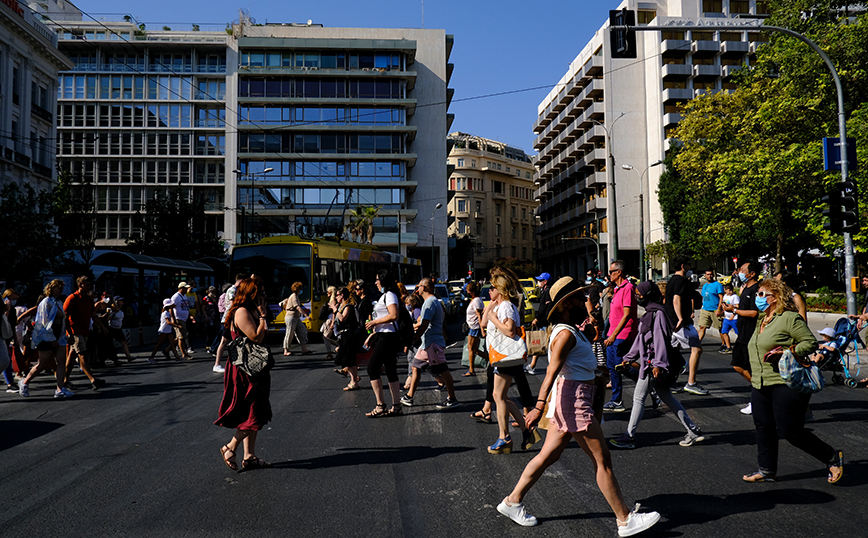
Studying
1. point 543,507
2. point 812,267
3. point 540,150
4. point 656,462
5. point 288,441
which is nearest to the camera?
point 543,507

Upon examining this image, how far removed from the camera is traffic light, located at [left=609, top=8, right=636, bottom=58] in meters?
11.8

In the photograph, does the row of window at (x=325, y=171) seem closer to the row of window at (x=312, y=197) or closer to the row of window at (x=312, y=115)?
the row of window at (x=312, y=197)

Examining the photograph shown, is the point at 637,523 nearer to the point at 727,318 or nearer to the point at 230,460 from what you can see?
the point at 230,460

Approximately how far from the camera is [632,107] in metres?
62.5

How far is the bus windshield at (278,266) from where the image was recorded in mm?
19844

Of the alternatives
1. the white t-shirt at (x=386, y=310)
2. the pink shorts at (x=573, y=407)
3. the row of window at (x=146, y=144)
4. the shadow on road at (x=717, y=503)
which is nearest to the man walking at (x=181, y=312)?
the white t-shirt at (x=386, y=310)

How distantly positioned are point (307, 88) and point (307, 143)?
186 inches

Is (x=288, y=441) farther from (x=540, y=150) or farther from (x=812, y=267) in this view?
(x=540, y=150)

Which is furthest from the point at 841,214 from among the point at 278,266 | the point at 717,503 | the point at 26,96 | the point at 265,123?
the point at 265,123

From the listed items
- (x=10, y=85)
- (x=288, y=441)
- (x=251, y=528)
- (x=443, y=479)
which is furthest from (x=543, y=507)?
(x=10, y=85)

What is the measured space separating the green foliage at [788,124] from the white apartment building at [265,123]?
26.8 metres

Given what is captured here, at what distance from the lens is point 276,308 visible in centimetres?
1933

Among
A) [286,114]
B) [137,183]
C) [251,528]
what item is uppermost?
[286,114]

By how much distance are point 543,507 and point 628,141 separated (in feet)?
202
